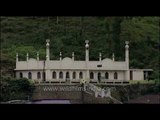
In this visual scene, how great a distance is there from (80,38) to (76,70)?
146 centimetres

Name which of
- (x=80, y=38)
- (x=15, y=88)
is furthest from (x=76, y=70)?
(x=15, y=88)

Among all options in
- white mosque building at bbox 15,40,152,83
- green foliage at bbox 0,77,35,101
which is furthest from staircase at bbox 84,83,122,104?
green foliage at bbox 0,77,35,101

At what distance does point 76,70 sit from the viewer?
15531mm

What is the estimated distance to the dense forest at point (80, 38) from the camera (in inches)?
622

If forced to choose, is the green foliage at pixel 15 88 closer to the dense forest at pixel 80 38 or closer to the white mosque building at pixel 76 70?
the white mosque building at pixel 76 70

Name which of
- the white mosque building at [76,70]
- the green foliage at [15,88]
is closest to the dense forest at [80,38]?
the white mosque building at [76,70]

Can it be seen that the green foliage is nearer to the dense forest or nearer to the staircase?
the dense forest

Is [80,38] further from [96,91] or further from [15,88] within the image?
[15,88]

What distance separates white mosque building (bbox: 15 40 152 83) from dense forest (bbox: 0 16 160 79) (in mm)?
239

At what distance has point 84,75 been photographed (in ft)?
50.7

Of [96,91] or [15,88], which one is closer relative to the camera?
[15,88]
